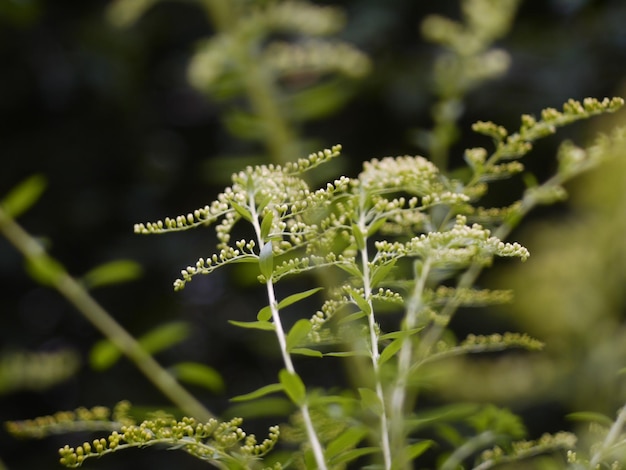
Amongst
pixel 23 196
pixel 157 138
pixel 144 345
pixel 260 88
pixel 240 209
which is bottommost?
pixel 240 209

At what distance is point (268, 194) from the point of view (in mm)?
456

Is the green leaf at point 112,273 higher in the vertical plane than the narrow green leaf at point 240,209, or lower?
higher

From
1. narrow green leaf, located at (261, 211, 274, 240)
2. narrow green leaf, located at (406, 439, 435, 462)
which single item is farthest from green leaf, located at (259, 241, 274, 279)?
narrow green leaf, located at (406, 439, 435, 462)

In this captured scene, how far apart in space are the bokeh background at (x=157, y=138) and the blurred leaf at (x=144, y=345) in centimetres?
154

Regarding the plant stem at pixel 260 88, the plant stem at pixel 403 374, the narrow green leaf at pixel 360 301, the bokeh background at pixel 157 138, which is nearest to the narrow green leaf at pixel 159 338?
the plant stem at pixel 403 374

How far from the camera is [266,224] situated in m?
0.43

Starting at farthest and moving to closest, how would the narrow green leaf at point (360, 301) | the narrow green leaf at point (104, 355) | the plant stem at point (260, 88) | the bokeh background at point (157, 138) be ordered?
1. the bokeh background at point (157, 138)
2. the plant stem at point (260, 88)
3. the narrow green leaf at point (104, 355)
4. the narrow green leaf at point (360, 301)

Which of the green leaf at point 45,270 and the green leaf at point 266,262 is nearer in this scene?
the green leaf at point 266,262

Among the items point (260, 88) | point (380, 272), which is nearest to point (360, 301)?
point (380, 272)

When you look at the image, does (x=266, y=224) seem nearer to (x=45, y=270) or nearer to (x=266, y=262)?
(x=266, y=262)

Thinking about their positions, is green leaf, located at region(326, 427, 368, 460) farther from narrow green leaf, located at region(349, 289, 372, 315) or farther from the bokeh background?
the bokeh background

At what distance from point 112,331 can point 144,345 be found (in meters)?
0.04

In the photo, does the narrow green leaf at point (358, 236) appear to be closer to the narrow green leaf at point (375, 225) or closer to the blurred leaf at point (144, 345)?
the narrow green leaf at point (375, 225)

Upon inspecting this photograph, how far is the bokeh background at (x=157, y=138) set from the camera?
2.43 metres
